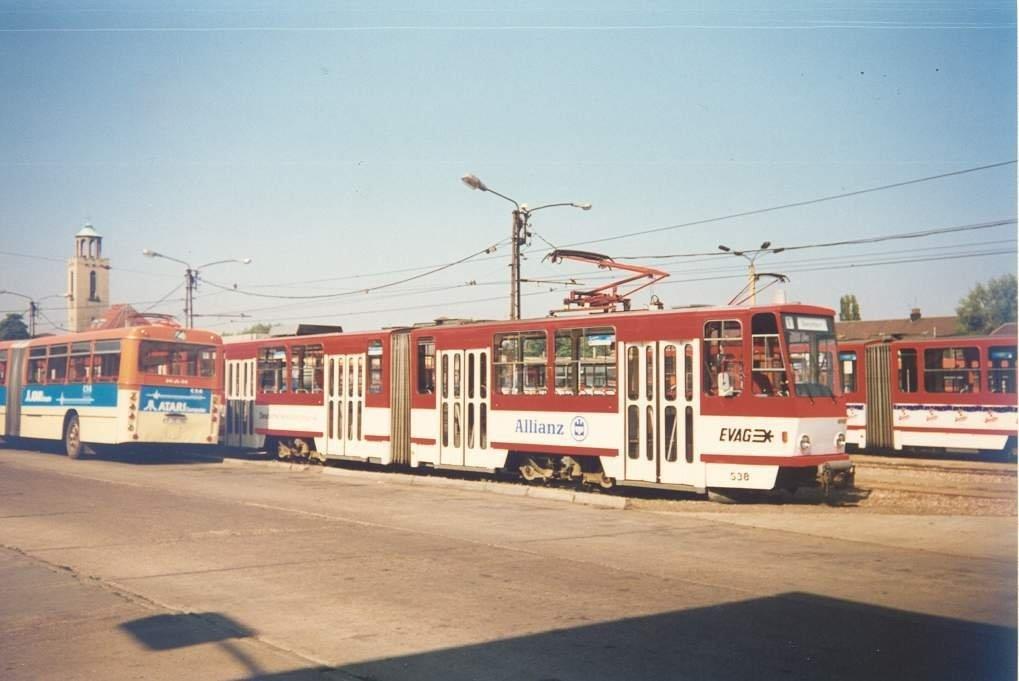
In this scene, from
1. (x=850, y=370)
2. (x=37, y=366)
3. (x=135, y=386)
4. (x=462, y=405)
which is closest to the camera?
(x=462, y=405)

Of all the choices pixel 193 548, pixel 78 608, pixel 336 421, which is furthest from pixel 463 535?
pixel 336 421

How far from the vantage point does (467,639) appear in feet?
25.2

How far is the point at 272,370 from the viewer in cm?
2689

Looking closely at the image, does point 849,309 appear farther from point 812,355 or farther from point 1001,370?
point 812,355

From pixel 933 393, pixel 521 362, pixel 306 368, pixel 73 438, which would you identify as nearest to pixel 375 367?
pixel 306 368

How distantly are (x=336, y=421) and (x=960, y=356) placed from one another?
51.7 feet

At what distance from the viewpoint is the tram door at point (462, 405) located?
2070cm

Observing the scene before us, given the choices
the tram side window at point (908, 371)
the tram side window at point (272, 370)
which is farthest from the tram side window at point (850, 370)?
the tram side window at point (272, 370)

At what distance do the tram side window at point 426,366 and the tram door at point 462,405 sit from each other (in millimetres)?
370

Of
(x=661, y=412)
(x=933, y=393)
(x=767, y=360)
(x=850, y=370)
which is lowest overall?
(x=661, y=412)

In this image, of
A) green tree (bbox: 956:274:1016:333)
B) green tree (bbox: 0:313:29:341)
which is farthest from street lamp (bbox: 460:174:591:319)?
green tree (bbox: 0:313:29:341)

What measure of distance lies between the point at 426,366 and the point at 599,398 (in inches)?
204

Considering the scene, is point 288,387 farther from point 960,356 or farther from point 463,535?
point 960,356

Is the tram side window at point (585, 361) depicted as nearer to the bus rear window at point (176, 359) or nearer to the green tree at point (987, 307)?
the bus rear window at point (176, 359)
